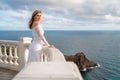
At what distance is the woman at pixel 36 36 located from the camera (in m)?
5.69

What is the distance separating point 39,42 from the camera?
19.8 feet

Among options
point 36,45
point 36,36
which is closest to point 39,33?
point 36,36

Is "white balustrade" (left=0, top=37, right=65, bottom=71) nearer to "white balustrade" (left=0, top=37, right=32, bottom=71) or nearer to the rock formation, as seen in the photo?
"white balustrade" (left=0, top=37, right=32, bottom=71)

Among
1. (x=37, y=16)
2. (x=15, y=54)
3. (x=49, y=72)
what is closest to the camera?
(x=49, y=72)

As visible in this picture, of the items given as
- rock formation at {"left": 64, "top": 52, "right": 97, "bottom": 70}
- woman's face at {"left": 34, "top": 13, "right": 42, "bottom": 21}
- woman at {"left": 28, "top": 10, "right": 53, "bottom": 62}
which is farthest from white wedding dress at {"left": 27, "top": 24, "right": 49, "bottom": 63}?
rock formation at {"left": 64, "top": 52, "right": 97, "bottom": 70}

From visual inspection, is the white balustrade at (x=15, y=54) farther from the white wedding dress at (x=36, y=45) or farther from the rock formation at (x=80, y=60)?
the rock formation at (x=80, y=60)

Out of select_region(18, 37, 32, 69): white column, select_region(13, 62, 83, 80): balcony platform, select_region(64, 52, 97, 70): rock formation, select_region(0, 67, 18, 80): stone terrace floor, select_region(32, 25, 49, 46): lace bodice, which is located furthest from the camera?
select_region(64, 52, 97, 70): rock formation

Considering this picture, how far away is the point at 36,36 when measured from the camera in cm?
596

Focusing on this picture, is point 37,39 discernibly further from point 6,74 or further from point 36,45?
point 6,74

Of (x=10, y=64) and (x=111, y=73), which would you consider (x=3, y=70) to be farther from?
(x=111, y=73)

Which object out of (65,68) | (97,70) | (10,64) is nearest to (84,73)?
(97,70)

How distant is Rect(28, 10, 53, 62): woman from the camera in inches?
224

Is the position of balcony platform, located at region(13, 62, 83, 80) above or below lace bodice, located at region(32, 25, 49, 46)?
above

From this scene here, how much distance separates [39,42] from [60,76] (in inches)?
174
